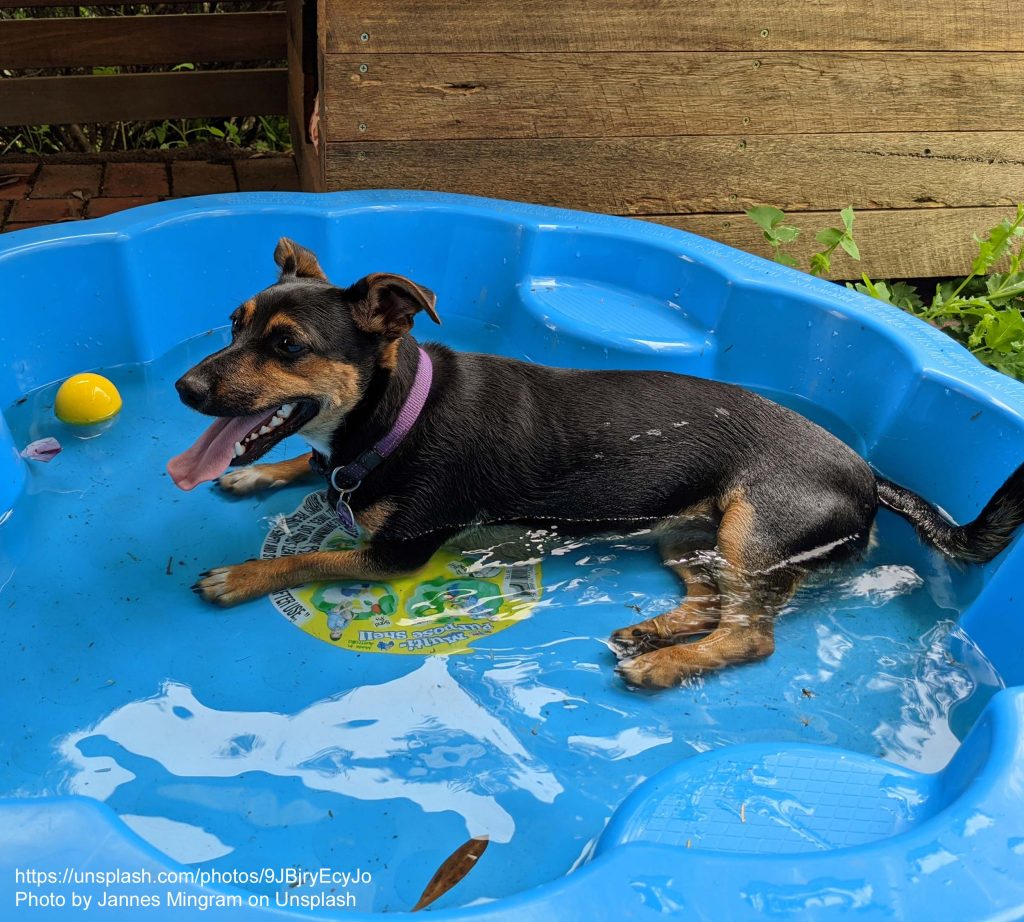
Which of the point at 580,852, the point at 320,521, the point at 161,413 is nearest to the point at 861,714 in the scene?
the point at 580,852

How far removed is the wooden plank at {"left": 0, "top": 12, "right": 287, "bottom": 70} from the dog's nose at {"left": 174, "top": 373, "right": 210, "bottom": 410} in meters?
4.13

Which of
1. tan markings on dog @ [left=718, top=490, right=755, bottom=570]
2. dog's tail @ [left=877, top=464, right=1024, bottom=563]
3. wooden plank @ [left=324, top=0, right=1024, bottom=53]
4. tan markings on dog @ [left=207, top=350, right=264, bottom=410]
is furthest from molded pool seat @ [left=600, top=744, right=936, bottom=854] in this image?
wooden plank @ [left=324, top=0, right=1024, bottom=53]

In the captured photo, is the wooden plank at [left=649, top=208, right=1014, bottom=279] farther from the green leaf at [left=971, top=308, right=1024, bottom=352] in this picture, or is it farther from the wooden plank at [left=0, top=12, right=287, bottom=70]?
the wooden plank at [left=0, top=12, right=287, bottom=70]

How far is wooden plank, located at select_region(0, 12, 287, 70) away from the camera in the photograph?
19.2 ft

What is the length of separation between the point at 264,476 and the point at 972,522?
2453 millimetres

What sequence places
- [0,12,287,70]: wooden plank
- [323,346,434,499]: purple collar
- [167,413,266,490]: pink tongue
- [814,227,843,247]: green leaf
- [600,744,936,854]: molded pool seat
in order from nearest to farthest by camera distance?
[600,744,936,854]: molded pool seat < [167,413,266,490]: pink tongue < [323,346,434,499]: purple collar < [814,227,843,247]: green leaf < [0,12,287,70]: wooden plank

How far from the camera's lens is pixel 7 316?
3789 millimetres

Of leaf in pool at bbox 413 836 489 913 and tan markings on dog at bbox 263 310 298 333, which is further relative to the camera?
tan markings on dog at bbox 263 310 298 333

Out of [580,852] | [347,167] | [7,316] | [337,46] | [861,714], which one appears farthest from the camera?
[347,167]

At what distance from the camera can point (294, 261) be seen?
3219mm

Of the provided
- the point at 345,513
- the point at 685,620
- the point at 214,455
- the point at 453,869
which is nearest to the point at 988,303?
the point at 685,620

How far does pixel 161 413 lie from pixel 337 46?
5.77 feet

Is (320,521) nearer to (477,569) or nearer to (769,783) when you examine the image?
(477,569)

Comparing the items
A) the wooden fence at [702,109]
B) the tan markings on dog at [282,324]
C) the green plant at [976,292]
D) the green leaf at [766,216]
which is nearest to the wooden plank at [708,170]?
the wooden fence at [702,109]
